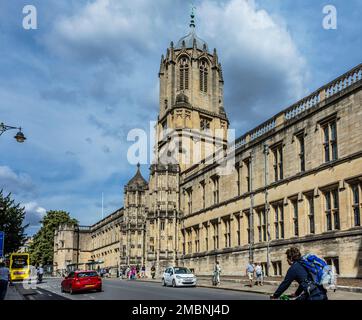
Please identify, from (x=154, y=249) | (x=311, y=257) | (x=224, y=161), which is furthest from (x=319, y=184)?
(x=154, y=249)

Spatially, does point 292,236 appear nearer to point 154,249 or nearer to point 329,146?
point 329,146

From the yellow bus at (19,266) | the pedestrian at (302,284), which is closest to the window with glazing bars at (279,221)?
the pedestrian at (302,284)

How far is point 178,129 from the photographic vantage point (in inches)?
2388

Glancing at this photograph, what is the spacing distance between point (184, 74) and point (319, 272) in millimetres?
59052

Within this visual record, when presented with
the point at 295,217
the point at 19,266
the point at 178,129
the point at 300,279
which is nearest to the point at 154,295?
the point at 295,217

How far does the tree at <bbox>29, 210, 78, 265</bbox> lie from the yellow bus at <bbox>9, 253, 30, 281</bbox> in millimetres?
54290

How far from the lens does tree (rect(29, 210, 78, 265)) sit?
109 m

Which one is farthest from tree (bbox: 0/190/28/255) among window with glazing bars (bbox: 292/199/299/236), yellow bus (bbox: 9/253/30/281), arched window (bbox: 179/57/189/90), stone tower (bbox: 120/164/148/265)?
window with glazing bars (bbox: 292/199/299/236)

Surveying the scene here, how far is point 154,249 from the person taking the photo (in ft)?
174

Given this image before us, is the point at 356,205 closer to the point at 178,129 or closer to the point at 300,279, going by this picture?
the point at 300,279

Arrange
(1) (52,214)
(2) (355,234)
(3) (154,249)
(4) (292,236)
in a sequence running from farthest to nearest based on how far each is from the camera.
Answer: (1) (52,214), (3) (154,249), (4) (292,236), (2) (355,234)

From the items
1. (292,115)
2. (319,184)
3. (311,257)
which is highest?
(292,115)

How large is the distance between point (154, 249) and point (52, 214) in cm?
6549

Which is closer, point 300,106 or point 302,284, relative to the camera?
point 302,284
